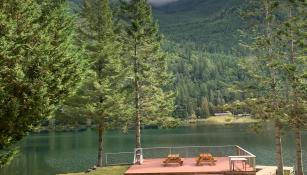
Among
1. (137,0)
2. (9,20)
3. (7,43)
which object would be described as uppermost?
(137,0)

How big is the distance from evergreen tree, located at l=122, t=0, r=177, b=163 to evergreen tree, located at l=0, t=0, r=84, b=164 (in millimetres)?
18111

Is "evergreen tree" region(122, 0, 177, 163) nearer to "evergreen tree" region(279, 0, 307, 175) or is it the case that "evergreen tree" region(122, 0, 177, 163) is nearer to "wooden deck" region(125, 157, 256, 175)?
"wooden deck" region(125, 157, 256, 175)

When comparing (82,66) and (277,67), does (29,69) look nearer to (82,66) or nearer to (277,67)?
(82,66)

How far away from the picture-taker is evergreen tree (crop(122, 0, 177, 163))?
38.7 meters

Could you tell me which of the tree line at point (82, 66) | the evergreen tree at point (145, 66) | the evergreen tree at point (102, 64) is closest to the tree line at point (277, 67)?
the evergreen tree at point (145, 66)

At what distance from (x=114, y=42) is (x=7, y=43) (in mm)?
22395

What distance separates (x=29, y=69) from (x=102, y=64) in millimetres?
20229

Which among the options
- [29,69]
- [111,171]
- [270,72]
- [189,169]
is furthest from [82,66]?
→ [270,72]

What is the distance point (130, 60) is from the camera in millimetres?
39781

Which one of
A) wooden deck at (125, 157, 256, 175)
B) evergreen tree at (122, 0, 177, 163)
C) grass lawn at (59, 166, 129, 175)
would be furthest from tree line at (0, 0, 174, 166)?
wooden deck at (125, 157, 256, 175)

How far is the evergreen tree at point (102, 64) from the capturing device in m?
35.5

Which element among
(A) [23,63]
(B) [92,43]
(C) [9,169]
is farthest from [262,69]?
(C) [9,169]

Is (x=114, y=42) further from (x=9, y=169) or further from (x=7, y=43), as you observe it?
(x=9, y=169)

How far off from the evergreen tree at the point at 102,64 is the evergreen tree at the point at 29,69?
14.7 m
